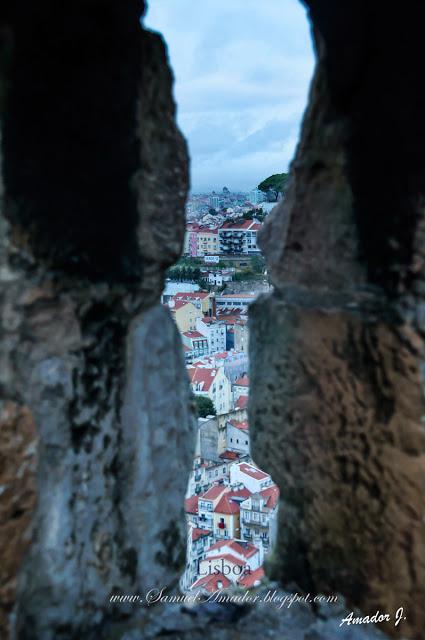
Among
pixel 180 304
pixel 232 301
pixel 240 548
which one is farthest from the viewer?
pixel 232 301

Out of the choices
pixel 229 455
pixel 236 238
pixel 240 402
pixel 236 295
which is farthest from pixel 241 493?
pixel 236 238

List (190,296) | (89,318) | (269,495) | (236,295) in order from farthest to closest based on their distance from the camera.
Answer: (236,295), (190,296), (269,495), (89,318)

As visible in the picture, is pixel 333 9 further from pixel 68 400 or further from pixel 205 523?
pixel 205 523

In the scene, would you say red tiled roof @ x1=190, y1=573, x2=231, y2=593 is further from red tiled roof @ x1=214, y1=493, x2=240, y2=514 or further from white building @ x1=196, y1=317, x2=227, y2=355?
white building @ x1=196, y1=317, x2=227, y2=355

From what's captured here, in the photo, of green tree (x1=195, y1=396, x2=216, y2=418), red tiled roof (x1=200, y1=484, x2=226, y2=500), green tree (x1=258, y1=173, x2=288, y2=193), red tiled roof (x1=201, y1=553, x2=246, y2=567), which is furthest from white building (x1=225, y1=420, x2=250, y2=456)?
green tree (x1=258, y1=173, x2=288, y2=193)

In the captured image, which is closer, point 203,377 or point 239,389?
point 203,377

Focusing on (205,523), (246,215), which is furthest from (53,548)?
(246,215)

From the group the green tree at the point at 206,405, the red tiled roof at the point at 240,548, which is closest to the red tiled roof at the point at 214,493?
the red tiled roof at the point at 240,548

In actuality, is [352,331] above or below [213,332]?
above

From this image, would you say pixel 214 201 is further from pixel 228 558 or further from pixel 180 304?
pixel 228 558
